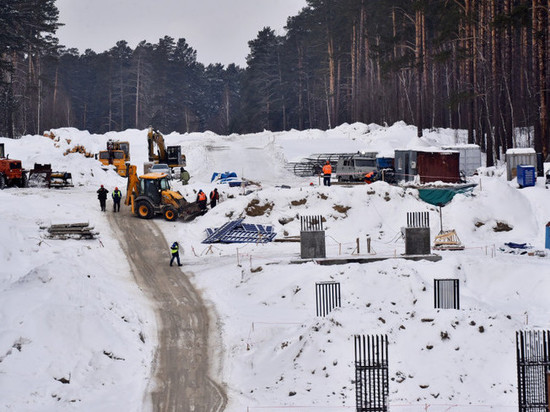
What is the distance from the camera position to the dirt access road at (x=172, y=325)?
16.5 metres

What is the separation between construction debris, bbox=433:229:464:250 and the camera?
96.0 feet

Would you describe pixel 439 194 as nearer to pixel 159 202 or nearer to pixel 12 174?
pixel 159 202

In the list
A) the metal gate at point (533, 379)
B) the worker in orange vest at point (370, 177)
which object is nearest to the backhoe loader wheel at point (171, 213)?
the worker in orange vest at point (370, 177)

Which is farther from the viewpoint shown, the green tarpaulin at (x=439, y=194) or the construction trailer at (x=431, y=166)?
the construction trailer at (x=431, y=166)

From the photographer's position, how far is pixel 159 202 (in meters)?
34.2

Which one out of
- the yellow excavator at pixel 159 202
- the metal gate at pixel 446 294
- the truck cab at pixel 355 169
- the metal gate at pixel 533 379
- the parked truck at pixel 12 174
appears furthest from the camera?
the truck cab at pixel 355 169

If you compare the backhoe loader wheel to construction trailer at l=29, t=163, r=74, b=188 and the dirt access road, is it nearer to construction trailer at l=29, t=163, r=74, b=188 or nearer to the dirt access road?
the dirt access road

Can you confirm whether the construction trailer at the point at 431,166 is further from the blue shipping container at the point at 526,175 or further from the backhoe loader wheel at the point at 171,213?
the backhoe loader wheel at the point at 171,213

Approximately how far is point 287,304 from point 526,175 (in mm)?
17258

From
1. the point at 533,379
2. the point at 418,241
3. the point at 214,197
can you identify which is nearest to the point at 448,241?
the point at 418,241

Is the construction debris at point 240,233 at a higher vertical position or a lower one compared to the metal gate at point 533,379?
higher

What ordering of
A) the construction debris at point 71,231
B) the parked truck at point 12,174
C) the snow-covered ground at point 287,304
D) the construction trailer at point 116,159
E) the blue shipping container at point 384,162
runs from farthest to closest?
the construction trailer at point 116,159 < the blue shipping container at point 384,162 < the parked truck at point 12,174 < the construction debris at point 71,231 < the snow-covered ground at point 287,304

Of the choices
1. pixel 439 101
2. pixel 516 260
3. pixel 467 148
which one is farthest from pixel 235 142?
pixel 516 260

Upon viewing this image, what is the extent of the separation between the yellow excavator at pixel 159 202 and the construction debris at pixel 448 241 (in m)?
11.4
